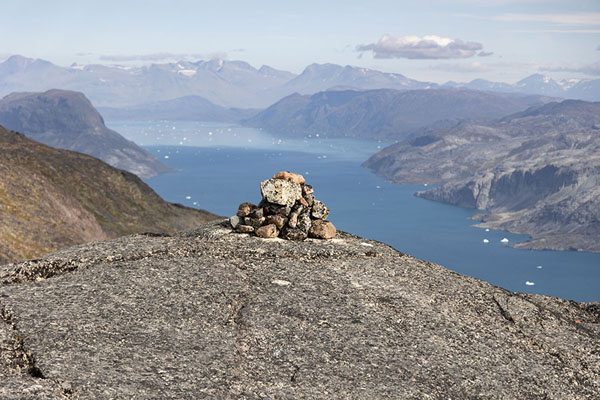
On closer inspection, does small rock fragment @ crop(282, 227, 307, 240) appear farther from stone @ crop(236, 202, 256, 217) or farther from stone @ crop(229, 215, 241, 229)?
stone @ crop(229, 215, 241, 229)

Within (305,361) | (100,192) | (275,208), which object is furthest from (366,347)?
(100,192)

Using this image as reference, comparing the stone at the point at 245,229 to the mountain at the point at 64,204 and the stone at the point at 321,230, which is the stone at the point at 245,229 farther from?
the mountain at the point at 64,204

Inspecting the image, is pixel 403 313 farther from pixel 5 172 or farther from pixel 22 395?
pixel 5 172

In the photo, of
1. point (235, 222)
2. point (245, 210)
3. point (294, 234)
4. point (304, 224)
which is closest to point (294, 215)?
point (304, 224)

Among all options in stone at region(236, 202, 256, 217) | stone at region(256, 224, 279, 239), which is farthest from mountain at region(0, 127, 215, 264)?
stone at region(256, 224, 279, 239)

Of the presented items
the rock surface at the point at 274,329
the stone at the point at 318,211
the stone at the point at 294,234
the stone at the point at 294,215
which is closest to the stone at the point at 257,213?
the stone at the point at 294,215
